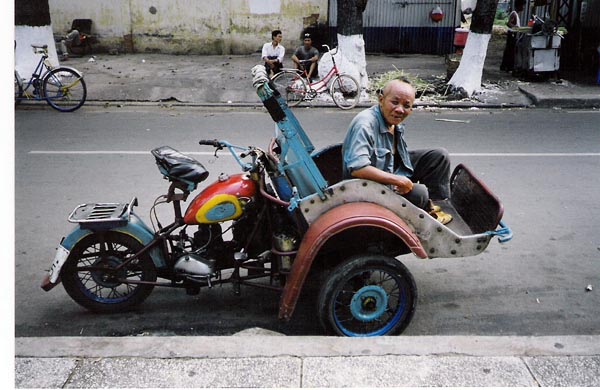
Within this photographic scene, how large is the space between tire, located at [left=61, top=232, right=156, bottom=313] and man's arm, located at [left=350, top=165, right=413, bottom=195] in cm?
156

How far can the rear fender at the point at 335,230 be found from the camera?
3508mm

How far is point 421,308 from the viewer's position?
A: 4336mm

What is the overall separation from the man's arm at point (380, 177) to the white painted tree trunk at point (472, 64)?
31.0 ft

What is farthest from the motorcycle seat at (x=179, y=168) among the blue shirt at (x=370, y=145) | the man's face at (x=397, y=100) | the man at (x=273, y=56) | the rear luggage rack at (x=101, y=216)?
the man at (x=273, y=56)

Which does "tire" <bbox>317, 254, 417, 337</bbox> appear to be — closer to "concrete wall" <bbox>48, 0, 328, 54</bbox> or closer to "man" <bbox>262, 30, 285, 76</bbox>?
"man" <bbox>262, 30, 285, 76</bbox>

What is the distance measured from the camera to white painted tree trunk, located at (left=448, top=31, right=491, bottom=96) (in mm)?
12430

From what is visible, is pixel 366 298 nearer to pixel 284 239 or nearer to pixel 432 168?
pixel 284 239

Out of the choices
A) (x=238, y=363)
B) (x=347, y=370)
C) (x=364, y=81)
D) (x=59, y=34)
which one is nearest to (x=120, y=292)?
(x=238, y=363)

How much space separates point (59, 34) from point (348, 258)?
52.2 feet

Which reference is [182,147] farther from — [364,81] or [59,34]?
[59,34]

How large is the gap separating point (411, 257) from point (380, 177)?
5.60ft

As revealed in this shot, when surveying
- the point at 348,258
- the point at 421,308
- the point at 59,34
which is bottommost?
the point at 421,308

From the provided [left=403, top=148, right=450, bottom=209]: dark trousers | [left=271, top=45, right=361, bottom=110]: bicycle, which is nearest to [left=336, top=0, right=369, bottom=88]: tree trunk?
[left=271, top=45, right=361, bottom=110]: bicycle

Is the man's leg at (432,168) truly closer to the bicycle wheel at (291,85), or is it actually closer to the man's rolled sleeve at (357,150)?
the man's rolled sleeve at (357,150)
